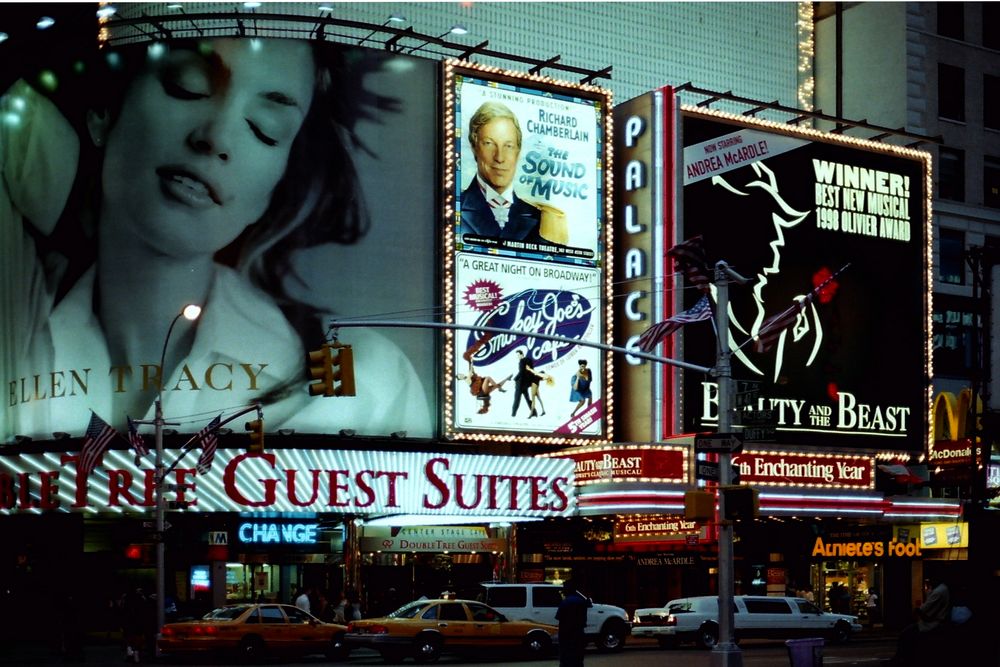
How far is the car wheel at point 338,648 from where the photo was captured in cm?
3704

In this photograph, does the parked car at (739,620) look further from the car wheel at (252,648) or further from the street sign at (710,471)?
the street sign at (710,471)

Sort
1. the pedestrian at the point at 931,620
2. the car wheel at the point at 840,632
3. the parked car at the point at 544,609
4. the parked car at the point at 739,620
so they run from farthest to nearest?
the car wheel at the point at 840,632 < the parked car at the point at 739,620 < the parked car at the point at 544,609 < the pedestrian at the point at 931,620

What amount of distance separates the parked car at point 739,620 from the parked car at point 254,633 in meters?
10.5

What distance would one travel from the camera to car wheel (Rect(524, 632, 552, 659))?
37.9 metres

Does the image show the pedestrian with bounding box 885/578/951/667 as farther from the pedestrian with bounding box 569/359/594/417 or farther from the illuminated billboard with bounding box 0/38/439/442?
the pedestrian with bounding box 569/359/594/417

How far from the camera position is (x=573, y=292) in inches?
2099

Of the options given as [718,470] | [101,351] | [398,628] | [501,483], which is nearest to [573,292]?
[501,483]

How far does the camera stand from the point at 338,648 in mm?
37719

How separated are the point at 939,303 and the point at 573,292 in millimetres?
19920

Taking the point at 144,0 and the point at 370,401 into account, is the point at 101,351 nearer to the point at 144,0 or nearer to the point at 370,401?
the point at 370,401

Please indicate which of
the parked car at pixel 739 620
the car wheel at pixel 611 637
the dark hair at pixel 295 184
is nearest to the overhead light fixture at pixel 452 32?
the dark hair at pixel 295 184

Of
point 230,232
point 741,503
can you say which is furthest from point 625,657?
point 230,232

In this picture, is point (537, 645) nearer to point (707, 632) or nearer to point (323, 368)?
point (707, 632)

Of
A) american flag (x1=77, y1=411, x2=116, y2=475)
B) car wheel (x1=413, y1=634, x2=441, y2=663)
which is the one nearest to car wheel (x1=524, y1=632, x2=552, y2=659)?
car wheel (x1=413, y1=634, x2=441, y2=663)
